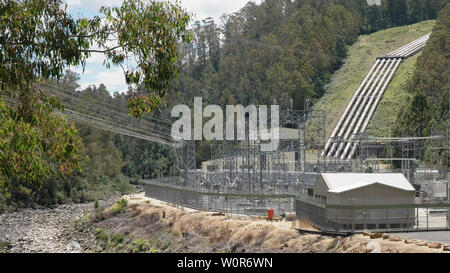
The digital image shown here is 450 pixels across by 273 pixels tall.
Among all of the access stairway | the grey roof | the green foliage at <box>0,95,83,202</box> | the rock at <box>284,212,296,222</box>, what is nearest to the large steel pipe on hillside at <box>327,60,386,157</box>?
the access stairway

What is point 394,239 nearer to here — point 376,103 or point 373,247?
point 373,247

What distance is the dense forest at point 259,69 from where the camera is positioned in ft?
291

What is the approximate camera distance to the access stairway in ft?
325

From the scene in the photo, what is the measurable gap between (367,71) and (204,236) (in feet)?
346

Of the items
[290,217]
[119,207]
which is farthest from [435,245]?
[119,207]

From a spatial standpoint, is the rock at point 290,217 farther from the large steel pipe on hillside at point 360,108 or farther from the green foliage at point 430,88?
the large steel pipe on hillside at point 360,108

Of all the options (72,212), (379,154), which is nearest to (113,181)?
(72,212)

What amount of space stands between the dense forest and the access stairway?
29.7ft

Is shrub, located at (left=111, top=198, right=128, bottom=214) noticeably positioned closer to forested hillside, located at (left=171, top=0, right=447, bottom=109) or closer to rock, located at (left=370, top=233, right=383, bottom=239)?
rock, located at (left=370, top=233, right=383, bottom=239)

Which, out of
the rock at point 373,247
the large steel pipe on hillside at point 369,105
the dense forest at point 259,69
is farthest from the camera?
the large steel pipe on hillside at point 369,105

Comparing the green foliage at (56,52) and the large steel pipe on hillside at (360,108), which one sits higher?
the large steel pipe on hillside at (360,108)

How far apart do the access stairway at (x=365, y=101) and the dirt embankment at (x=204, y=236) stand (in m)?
42.6

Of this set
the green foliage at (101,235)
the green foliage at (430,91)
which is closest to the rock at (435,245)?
the green foliage at (101,235)

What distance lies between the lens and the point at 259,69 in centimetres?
13762
